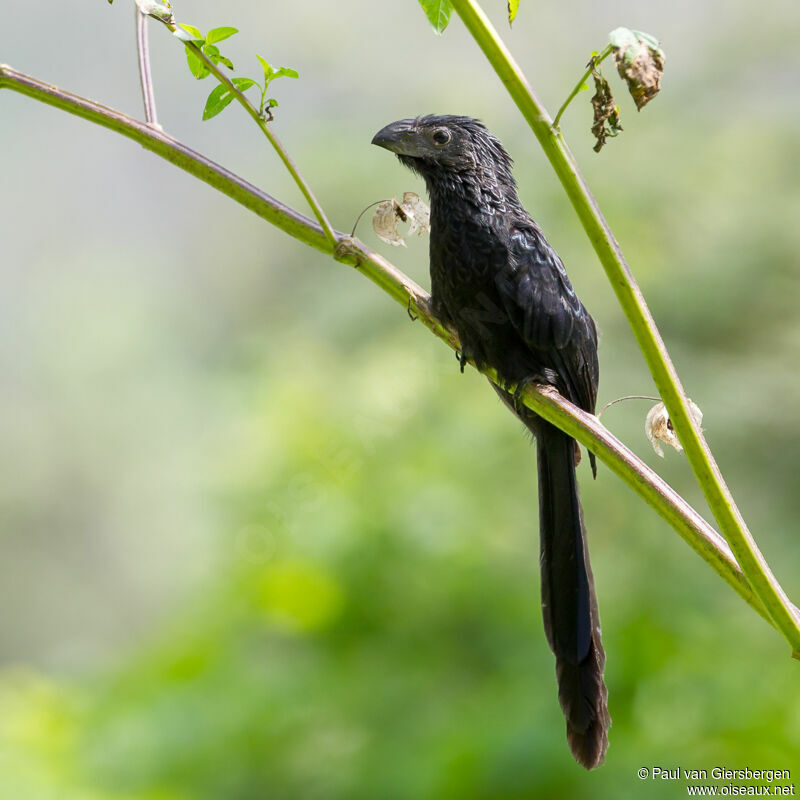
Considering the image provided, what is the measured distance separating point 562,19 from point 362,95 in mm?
1526

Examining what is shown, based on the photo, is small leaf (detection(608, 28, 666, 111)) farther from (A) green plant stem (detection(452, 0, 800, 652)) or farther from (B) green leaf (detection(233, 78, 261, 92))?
(B) green leaf (detection(233, 78, 261, 92))

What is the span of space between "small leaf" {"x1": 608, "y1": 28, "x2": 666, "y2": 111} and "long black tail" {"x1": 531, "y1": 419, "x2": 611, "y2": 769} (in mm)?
1225

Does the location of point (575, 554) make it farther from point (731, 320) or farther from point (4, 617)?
point (4, 617)

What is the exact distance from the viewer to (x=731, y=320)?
485cm

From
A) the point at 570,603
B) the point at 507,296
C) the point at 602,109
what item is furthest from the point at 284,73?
the point at 570,603

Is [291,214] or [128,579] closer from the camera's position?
[291,214]

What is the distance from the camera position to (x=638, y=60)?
45.9 inches

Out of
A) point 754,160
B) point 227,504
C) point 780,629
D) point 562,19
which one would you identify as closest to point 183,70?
point 562,19

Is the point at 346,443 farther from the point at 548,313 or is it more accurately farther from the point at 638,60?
the point at 638,60

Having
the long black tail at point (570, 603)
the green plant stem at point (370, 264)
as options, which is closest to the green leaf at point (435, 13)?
the green plant stem at point (370, 264)

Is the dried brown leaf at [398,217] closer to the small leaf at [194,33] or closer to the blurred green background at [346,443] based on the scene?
the small leaf at [194,33]

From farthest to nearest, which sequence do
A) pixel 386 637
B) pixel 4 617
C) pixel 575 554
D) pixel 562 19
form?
pixel 4 617
pixel 562 19
pixel 386 637
pixel 575 554

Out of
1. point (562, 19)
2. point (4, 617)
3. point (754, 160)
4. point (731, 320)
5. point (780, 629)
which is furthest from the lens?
point (4, 617)

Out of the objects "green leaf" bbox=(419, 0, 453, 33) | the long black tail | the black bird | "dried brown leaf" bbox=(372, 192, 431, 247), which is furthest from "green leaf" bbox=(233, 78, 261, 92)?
Result: the long black tail
